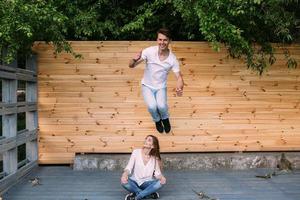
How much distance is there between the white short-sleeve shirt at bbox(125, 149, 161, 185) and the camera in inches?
237

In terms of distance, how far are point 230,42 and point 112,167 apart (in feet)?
8.56

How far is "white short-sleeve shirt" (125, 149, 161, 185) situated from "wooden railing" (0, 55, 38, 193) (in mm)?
1609

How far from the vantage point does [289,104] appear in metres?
8.29

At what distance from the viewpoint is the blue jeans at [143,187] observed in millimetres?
5930

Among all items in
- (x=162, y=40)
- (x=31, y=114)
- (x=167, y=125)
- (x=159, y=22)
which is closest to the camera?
(x=162, y=40)

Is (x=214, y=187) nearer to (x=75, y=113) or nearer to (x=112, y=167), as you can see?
(x=112, y=167)

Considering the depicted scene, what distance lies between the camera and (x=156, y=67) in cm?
679

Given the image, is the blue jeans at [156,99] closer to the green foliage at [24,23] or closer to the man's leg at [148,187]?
the man's leg at [148,187]

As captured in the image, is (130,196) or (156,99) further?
(156,99)

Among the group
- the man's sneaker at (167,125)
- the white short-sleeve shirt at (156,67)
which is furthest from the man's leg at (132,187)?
the man's sneaker at (167,125)

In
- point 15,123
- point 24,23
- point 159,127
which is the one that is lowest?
point 159,127

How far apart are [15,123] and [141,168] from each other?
1902 mm

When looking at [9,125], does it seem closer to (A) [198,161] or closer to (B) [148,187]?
(B) [148,187]

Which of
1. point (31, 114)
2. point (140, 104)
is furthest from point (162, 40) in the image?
point (31, 114)
